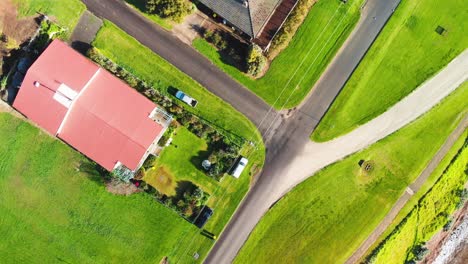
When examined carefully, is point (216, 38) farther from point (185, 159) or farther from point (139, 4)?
point (185, 159)

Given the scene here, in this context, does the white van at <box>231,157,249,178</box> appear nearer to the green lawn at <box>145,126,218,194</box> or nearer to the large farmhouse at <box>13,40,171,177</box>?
the green lawn at <box>145,126,218,194</box>

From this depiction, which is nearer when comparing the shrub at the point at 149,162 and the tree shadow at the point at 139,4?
the shrub at the point at 149,162

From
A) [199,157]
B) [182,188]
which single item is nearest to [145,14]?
[199,157]

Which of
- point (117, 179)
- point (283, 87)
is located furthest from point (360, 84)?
point (117, 179)

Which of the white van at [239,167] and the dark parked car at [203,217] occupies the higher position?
the white van at [239,167]

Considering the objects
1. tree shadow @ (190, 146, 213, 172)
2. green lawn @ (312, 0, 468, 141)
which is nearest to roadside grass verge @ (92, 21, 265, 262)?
tree shadow @ (190, 146, 213, 172)

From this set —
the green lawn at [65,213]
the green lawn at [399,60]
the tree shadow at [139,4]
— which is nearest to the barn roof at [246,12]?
the tree shadow at [139,4]

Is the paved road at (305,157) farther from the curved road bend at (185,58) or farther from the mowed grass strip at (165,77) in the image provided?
the curved road bend at (185,58)
